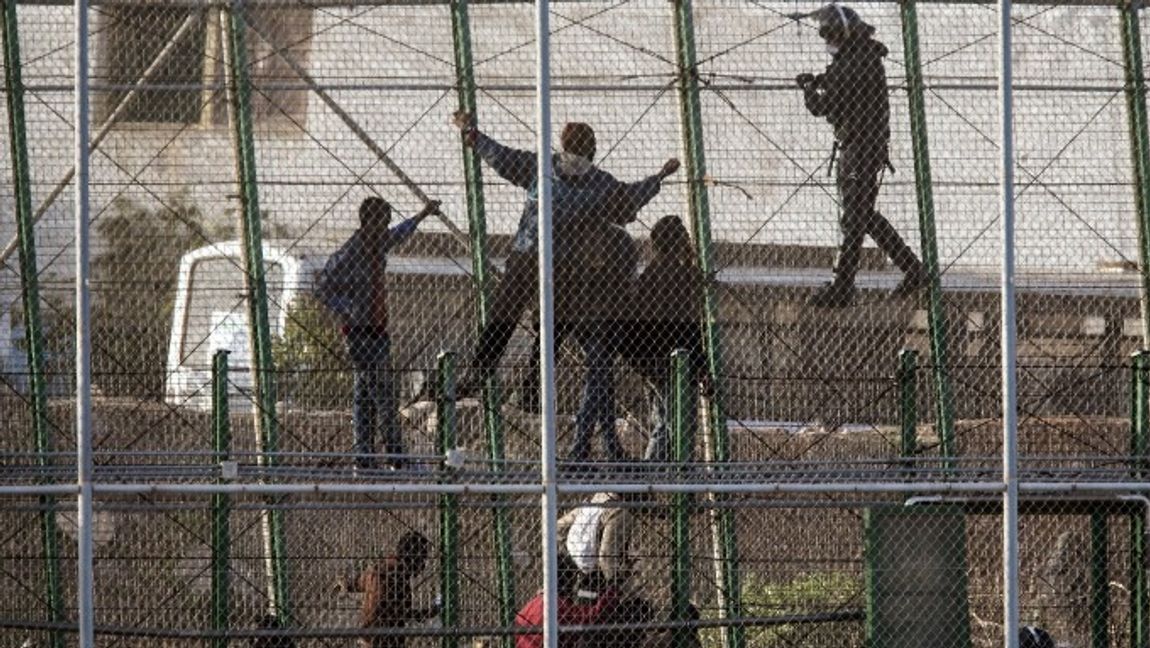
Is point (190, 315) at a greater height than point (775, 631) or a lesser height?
greater

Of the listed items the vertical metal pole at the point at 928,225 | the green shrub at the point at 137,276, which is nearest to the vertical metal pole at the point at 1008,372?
the vertical metal pole at the point at 928,225

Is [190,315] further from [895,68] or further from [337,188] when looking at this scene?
[895,68]

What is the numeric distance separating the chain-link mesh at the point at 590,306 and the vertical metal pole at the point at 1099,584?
0.02 metres

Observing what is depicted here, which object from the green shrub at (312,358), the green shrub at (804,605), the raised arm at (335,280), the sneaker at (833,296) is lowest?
the green shrub at (804,605)

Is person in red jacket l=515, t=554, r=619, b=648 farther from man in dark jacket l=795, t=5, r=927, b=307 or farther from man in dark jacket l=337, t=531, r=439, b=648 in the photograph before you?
man in dark jacket l=795, t=5, r=927, b=307

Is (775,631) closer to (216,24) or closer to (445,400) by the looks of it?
(445,400)

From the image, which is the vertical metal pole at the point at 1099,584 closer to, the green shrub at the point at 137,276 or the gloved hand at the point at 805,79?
the gloved hand at the point at 805,79

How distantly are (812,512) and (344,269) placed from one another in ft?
8.79

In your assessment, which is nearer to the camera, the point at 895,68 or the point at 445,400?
the point at 445,400

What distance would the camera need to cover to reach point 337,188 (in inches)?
447

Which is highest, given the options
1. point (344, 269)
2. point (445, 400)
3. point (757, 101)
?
point (757, 101)

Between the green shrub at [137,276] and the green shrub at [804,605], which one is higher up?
the green shrub at [137,276]

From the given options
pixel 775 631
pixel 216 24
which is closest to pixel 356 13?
pixel 216 24

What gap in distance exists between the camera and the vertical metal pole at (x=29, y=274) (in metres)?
11.0
